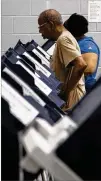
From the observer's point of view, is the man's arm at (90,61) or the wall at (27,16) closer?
the man's arm at (90,61)

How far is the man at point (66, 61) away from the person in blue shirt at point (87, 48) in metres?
0.31

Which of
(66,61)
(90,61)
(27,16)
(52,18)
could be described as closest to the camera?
(66,61)

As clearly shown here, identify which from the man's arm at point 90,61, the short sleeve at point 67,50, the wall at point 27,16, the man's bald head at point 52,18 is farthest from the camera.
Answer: the wall at point 27,16

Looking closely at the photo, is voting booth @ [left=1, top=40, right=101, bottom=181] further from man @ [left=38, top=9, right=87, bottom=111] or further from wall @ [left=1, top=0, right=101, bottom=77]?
wall @ [left=1, top=0, right=101, bottom=77]

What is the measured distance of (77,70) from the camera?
282 centimetres

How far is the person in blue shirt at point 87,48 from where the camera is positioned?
128 inches

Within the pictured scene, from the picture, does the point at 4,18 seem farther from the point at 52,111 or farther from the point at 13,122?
the point at 13,122

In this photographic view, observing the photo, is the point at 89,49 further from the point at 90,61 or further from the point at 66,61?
the point at 66,61

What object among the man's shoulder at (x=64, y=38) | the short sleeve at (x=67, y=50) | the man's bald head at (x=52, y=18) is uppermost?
the man's bald head at (x=52, y=18)

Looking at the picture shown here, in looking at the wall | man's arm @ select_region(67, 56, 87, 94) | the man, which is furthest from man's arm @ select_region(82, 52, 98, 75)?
the wall

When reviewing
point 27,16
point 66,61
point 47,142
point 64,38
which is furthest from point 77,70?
point 47,142

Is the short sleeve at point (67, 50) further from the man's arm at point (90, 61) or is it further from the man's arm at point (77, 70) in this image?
the man's arm at point (90, 61)

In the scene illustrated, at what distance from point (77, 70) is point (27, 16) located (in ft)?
5.40

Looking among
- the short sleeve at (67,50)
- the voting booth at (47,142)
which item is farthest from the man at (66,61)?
the voting booth at (47,142)
